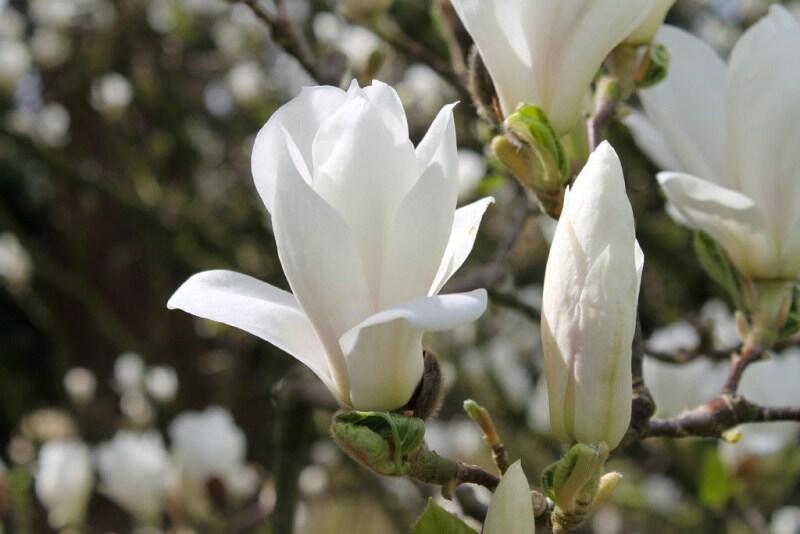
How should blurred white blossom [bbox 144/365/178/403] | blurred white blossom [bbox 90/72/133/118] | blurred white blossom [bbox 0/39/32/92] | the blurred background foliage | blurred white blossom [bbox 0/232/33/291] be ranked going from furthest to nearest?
blurred white blossom [bbox 0/39/32/92]
blurred white blossom [bbox 0/232/33/291]
blurred white blossom [bbox 90/72/133/118]
blurred white blossom [bbox 144/365/178/403]
the blurred background foliage

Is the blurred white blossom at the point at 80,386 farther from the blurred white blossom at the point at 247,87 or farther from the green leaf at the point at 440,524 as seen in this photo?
the green leaf at the point at 440,524

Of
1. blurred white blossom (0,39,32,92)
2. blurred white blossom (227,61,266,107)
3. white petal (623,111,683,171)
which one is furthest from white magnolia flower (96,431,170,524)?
blurred white blossom (0,39,32,92)

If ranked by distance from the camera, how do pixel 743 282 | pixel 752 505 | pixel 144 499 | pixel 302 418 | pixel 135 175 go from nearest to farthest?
pixel 743 282
pixel 302 418
pixel 752 505
pixel 144 499
pixel 135 175

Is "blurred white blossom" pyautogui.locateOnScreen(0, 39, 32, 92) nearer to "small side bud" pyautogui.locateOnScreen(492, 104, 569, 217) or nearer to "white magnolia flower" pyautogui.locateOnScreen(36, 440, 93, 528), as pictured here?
"white magnolia flower" pyautogui.locateOnScreen(36, 440, 93, 528)

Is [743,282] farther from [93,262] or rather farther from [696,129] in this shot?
[93,262]

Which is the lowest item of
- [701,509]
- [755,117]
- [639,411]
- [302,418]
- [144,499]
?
[701,509]

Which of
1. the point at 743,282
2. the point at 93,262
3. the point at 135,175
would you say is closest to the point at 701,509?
the point at 743,282

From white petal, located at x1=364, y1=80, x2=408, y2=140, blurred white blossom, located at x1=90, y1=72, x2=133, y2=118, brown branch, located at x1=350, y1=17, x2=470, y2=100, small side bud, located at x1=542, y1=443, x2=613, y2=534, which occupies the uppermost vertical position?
white petal, located at x1=364, y1=80, x2=408, y2=140
